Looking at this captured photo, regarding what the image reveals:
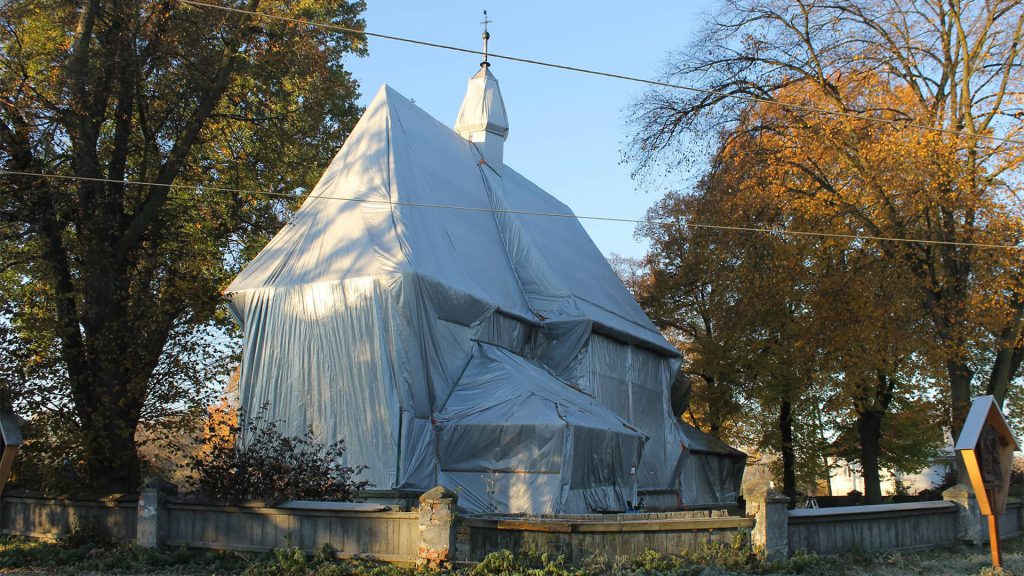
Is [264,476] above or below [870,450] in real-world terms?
below

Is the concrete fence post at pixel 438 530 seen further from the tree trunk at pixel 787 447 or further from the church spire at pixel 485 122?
the tree trunk at pixel 787 447

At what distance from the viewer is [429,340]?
20.0 metres

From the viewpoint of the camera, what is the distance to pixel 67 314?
63.6ft

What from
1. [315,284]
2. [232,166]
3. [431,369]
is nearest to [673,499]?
[431,369]

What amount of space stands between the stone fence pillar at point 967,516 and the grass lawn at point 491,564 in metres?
1.03

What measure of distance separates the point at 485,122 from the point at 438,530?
19.1 m

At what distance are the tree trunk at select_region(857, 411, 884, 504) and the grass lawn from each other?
1515cm

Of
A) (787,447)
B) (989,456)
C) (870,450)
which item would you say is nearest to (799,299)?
(870,450)

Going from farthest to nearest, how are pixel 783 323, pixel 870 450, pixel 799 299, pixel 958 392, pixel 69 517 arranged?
pixel 870 450 → pixel 783 323 → pixel 799 299 → pixel 958 392 → pixel 69 517

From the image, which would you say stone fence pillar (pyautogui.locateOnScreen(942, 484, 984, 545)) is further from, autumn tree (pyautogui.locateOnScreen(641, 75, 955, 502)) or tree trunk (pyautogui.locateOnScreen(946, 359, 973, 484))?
autumn tree (pyautogui.locateOnScreen(641, 75, 955, 502))

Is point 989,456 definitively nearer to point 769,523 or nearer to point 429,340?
point 769,523

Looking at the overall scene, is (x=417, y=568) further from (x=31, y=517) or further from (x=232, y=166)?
(x=232, y=166)

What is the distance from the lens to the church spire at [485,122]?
1172 inches

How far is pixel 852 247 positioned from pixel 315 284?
14159 mm
